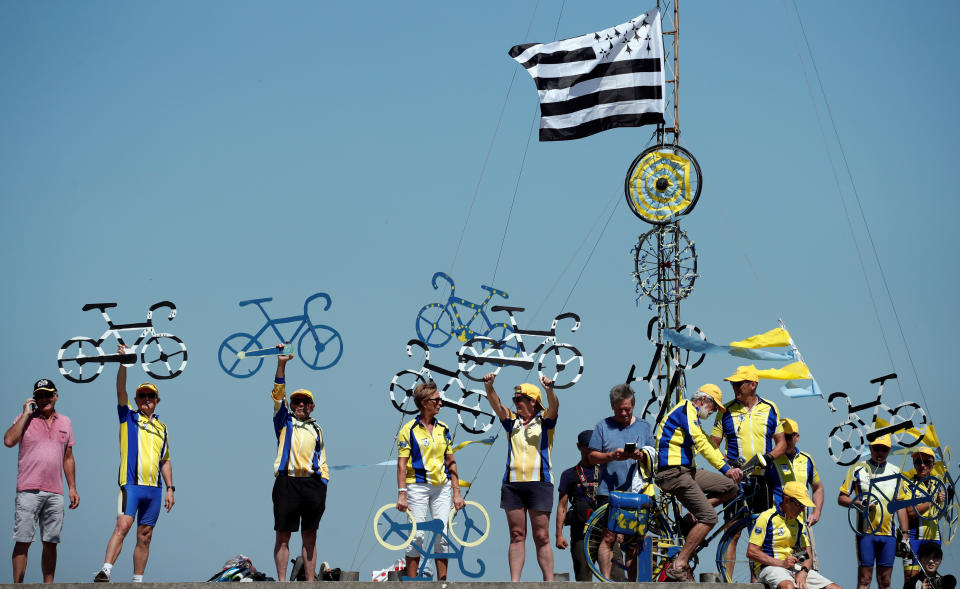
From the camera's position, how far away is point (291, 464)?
40.8 feet

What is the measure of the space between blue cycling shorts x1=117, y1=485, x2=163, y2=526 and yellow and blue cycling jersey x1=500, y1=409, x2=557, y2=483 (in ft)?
11.1

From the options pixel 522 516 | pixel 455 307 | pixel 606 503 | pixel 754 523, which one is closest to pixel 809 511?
pixel 754 523

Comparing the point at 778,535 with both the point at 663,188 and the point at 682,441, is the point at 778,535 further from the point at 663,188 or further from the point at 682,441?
the point at 663,188

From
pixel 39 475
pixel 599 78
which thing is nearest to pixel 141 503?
pixel 39 475

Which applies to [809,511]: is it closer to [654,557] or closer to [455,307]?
[654,557]

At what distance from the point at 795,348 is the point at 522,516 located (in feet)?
14.7

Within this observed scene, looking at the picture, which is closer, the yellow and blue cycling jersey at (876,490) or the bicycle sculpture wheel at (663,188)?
the yellow and blue cycling jersey at (876,490)

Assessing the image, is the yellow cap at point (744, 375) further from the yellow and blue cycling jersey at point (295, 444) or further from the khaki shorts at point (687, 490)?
the yellow and blue cycling jersey at point (295, 444)

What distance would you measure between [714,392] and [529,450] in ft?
7.08

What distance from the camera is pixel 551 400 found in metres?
12.5

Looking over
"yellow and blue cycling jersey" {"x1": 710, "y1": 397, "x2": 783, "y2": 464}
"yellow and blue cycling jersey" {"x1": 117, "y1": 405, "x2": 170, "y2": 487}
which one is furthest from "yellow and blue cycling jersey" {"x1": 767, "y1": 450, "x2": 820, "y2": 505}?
"yellow and blue cycling jersey" {"x1": 117, "y1": 405, "x2": 170, "y2": 487}

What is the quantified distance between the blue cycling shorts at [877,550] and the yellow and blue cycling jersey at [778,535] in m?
2.04

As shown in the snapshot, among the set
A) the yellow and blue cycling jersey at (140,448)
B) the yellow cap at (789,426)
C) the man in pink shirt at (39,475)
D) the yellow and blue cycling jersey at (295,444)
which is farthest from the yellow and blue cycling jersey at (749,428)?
the man in pink shirt at (39,475)

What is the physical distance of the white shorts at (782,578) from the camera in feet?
38.0
